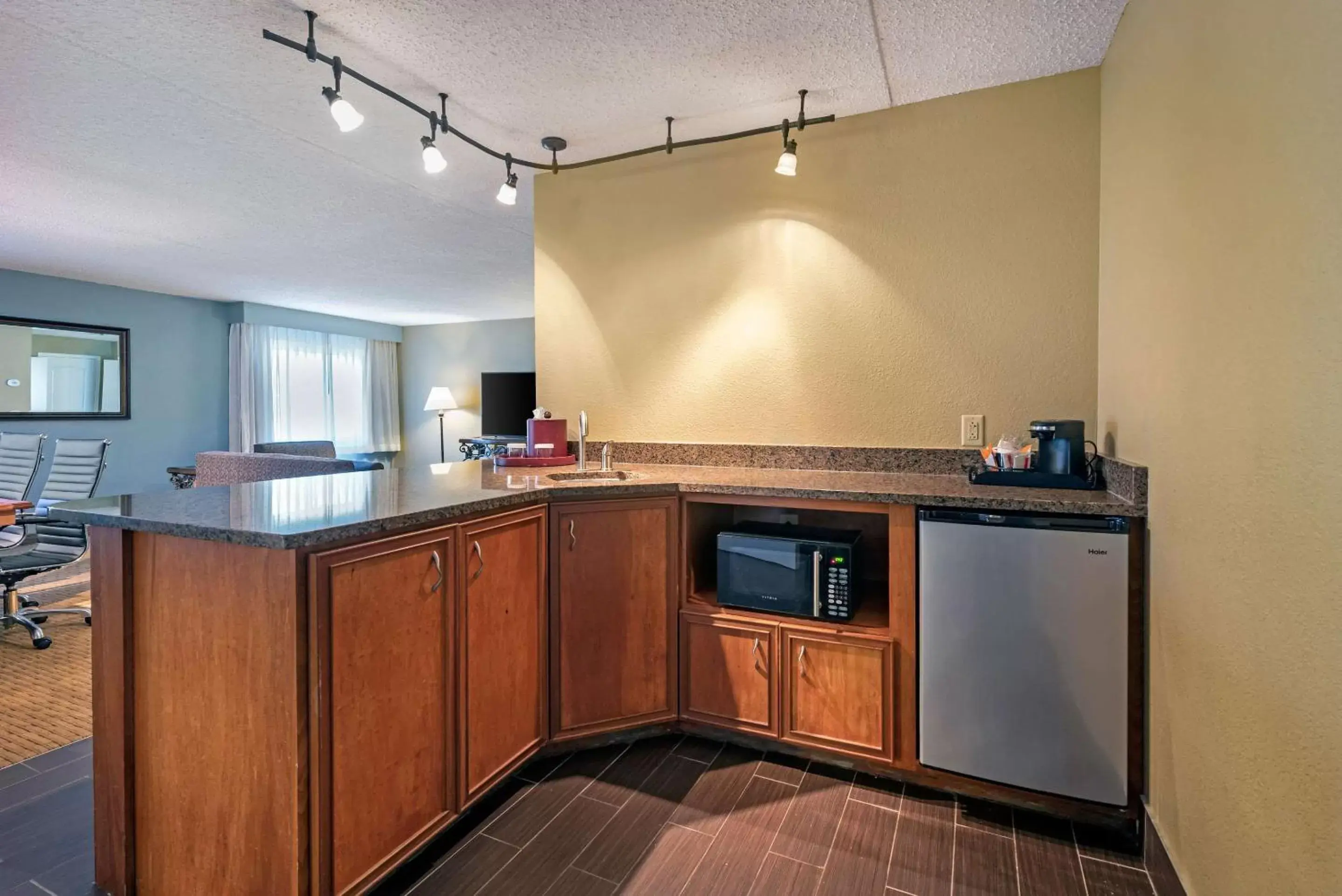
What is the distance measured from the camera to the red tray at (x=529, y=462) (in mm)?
2693

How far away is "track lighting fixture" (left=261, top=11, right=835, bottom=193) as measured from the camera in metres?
1.92

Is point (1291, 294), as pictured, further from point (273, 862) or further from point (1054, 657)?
point (273, 862)

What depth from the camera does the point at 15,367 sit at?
5.10 meters

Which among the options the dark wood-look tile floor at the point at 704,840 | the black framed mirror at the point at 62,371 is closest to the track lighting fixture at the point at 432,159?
the dark wood-look tile floor at the point at 704,840

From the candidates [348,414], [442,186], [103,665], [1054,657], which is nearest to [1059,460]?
[1054,657]

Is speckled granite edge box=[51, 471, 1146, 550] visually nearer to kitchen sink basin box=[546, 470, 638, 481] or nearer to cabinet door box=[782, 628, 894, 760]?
kitchen sink basin box=[546, 470, 638, 481]

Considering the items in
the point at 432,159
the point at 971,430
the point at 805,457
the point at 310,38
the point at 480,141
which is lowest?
the point at 805,457

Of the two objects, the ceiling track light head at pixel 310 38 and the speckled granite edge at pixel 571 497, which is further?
the ceiling track light head at pixel 310 38

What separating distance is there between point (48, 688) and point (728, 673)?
2832 mm

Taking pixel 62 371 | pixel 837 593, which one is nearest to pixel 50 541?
pixel 62 371

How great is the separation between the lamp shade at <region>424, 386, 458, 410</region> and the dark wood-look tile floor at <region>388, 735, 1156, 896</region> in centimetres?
618

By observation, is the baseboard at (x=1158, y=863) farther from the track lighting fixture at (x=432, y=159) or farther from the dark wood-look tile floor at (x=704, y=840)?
the track lighting fixture at (x=432, y=159)

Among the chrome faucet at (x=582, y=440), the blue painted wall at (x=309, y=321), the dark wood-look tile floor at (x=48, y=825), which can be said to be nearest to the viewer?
the dark wood-look tile floor at (x=48, y=825)

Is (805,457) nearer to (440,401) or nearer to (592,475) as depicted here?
(592,475)
